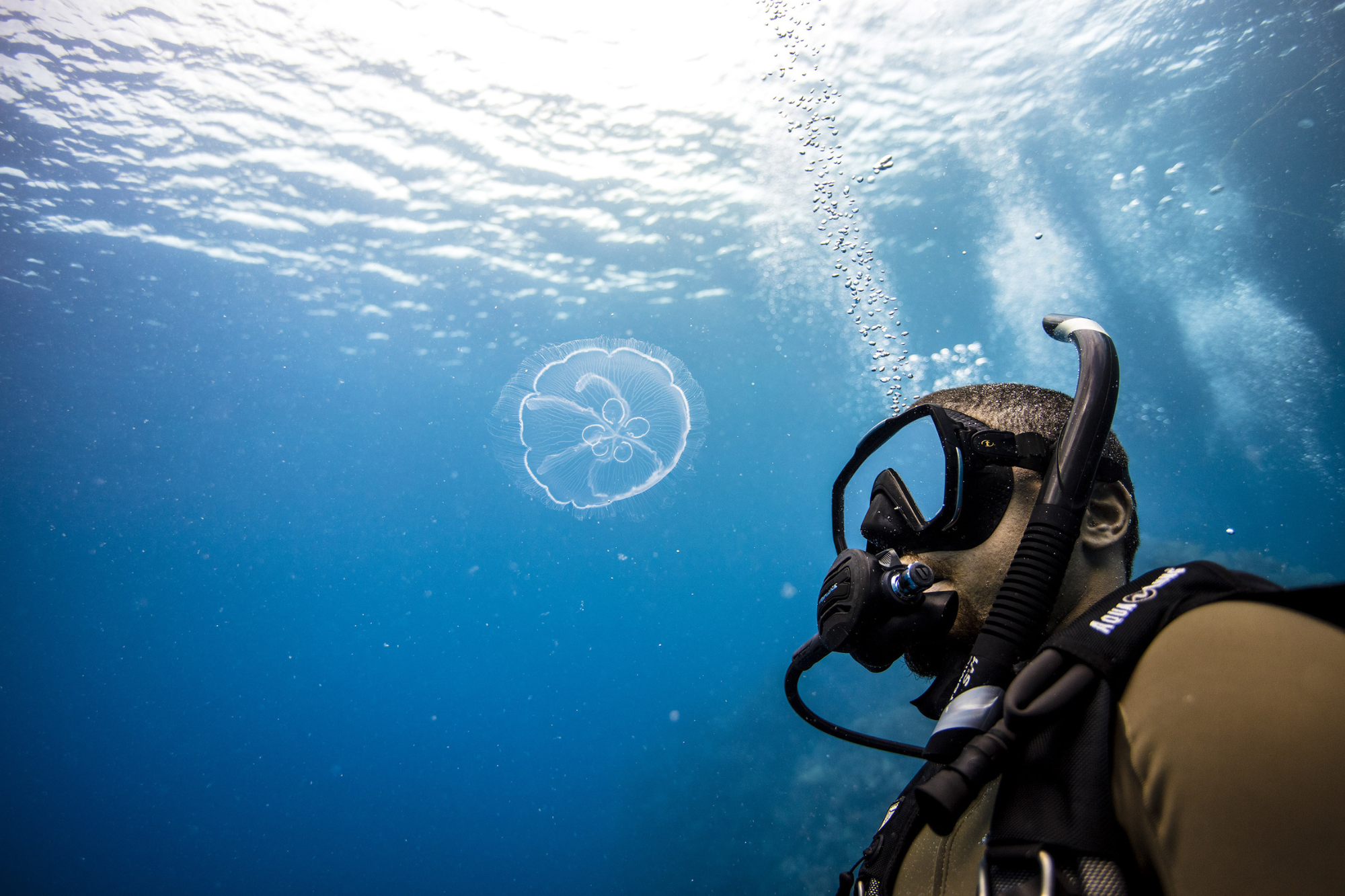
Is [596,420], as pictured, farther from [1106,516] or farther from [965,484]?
[1106,516]

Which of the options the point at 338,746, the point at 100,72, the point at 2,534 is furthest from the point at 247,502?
the point at 100,72

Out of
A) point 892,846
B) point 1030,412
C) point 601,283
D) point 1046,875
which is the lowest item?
point 892,846

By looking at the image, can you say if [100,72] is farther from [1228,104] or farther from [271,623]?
[271,623]

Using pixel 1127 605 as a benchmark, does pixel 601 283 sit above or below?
above

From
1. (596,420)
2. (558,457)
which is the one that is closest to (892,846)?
(596,420)

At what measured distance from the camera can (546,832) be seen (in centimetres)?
2030

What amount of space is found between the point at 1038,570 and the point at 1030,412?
69cm

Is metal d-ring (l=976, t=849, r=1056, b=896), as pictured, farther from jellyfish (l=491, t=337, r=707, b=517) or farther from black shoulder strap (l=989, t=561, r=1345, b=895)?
jellyfish (l=491, t=337, r=707, b=517)

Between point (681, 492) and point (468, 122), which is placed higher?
point (468, 122)

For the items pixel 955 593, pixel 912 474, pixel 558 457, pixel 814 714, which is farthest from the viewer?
pixel 912 474

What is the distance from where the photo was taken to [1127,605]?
983mm

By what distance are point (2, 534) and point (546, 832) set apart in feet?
98.3

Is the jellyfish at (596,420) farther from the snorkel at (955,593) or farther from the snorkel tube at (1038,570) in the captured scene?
the snorkel tube at (1038,570)

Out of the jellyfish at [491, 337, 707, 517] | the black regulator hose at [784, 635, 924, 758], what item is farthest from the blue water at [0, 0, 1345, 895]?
the black regulator hose at [784, 635, 924, 758]
